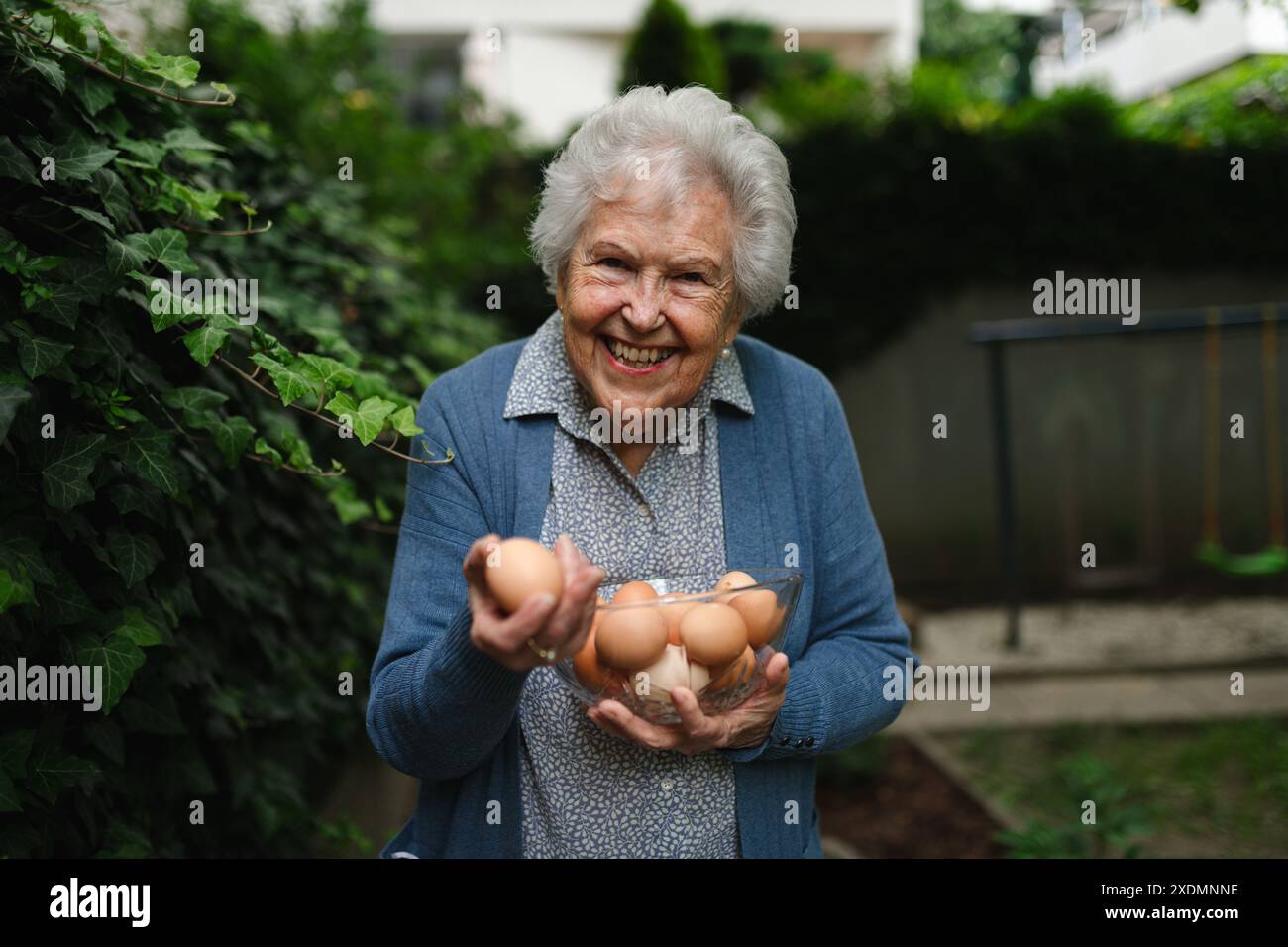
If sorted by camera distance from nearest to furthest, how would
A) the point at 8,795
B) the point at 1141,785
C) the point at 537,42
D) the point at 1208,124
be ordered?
the point at 8,795, the point at 1141,785, the point at 1208,124, the point at 537,42

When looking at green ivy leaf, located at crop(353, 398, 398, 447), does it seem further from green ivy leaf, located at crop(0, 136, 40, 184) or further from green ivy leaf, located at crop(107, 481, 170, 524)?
green ivy leaf, located at crop(0, 136, 40, 184)

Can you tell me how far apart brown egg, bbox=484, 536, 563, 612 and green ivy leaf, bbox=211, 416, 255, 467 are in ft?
2.08

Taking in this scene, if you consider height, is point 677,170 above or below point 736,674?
above

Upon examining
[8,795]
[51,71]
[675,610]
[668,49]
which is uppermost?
[668,49]

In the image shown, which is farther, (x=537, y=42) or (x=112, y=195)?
(x=537, y=42)

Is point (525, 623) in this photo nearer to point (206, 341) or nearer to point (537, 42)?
point (206, 341)

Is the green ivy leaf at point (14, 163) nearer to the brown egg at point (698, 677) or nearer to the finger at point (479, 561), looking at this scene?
the finger at point (479, 561)

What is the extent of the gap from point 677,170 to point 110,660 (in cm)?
115

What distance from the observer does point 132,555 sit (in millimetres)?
1734

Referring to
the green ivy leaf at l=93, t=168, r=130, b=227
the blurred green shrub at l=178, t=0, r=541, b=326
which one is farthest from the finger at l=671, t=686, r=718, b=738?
the blurred green shrub at l=178, t=0, r=541, b=326

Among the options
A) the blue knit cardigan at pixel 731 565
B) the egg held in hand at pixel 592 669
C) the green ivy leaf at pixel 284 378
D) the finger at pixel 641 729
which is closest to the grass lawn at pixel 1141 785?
the blue knit cardigan at pixel 731 565

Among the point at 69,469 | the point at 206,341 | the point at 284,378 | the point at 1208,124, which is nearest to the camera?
the point at 69,469

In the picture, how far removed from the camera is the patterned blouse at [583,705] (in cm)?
191

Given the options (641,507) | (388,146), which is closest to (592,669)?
(641,507)
